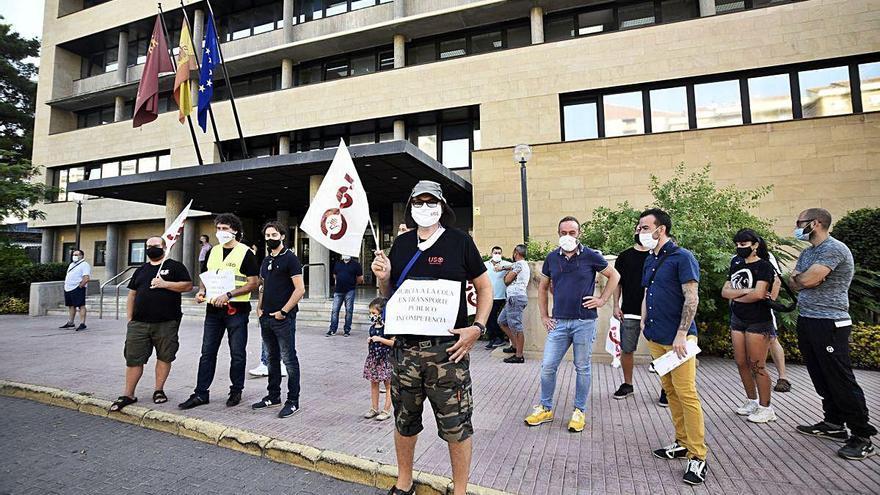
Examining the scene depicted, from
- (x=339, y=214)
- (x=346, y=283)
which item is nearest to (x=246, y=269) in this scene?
(x=339, y=214)

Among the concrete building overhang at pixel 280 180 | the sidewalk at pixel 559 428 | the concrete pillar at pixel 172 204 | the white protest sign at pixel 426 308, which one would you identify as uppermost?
the concrete building overhang at pixel 280 180

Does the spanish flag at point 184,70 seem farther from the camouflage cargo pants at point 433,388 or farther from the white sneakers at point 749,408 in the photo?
the white sneakers at point 749,408

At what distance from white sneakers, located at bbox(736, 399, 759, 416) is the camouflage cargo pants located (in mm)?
3585

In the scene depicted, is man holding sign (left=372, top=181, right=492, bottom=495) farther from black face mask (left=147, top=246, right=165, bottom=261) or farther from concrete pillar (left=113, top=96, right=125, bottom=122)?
concrete pillar (left=113, top=96, right=125, bottom=122)

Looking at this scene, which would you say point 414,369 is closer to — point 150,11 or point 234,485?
point 234,485

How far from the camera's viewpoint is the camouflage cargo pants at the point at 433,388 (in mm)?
2627

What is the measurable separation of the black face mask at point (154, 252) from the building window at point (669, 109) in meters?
15.4

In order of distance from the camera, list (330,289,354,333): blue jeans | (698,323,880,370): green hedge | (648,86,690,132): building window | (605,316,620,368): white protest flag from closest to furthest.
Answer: (605,316,620,368): white protest flag → (698,323,880,370): green hedge → (330,289,354,333): blue jeans → (648,86,690,132): building window

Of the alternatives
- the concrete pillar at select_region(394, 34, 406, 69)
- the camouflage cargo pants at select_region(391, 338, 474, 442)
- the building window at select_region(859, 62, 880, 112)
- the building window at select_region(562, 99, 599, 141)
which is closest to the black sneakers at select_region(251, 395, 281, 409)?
the camouflage cargo pants at select_region(391, 338, 474, 442)

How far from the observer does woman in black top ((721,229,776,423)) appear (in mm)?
4203

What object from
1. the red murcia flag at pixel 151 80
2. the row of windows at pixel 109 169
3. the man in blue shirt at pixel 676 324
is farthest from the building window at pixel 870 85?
the row of windows at pixel 109 169

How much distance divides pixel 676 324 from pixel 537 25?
16.1m

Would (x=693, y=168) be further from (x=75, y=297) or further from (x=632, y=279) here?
(x=75, y=297)

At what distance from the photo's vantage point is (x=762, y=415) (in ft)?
13.8
